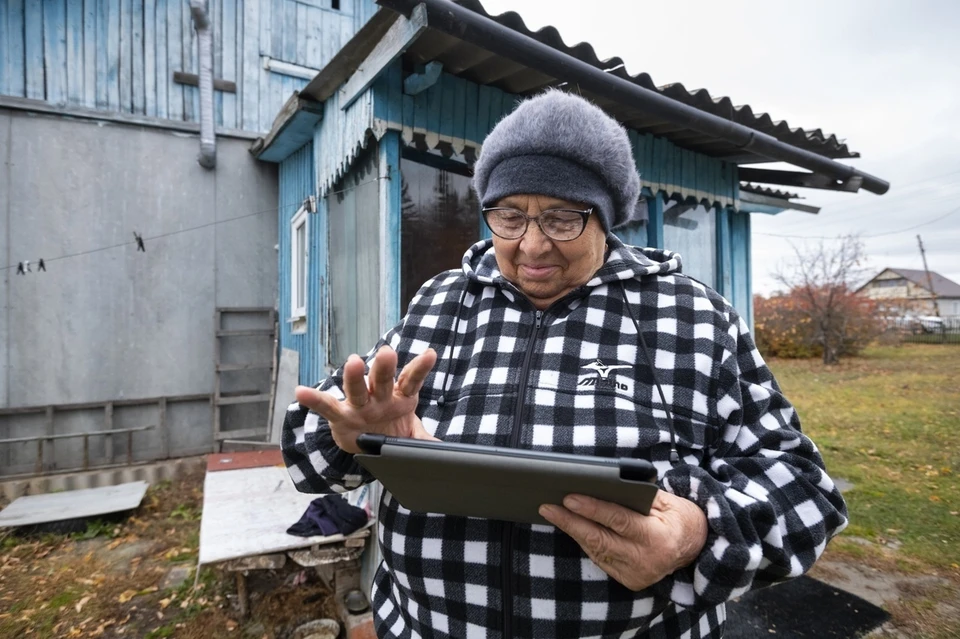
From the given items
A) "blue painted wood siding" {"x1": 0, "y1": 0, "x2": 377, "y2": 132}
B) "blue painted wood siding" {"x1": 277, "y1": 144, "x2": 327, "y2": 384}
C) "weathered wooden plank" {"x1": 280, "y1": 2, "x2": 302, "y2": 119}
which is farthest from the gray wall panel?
"blue painted wood siding" {"x1": 277, "y1": 144, "x2": 327, "y2": 384}

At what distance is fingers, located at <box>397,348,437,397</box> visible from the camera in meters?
1.01

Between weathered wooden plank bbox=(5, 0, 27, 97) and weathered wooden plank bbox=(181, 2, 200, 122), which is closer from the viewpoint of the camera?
weathered wooden plank bbox=(5, 0, 27, 97)

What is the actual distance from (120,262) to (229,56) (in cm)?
273

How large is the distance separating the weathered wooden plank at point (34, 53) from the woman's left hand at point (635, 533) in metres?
7.07

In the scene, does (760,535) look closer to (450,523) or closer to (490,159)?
(450,523)

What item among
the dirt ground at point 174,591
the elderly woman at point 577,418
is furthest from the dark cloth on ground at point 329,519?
the elderly woman at point 577,418

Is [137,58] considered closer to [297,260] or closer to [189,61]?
[189,61]

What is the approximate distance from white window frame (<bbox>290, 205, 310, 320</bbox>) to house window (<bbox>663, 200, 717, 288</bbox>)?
131 inches

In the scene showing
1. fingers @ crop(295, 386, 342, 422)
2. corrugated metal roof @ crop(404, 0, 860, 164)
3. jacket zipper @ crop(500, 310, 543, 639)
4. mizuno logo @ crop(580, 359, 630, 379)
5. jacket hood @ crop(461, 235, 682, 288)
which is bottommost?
jacket zipper @ crop(500, 310, 543, 639)

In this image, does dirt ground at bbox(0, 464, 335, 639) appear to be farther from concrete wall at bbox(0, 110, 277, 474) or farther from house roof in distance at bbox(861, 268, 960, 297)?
house roof in distance at bbox(861, 268, 960, 297)

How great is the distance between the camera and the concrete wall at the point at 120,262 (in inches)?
214

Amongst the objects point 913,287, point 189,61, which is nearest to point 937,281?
point 913,287

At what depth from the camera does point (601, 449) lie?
3.66 feet

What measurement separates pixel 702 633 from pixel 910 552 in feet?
13.8
